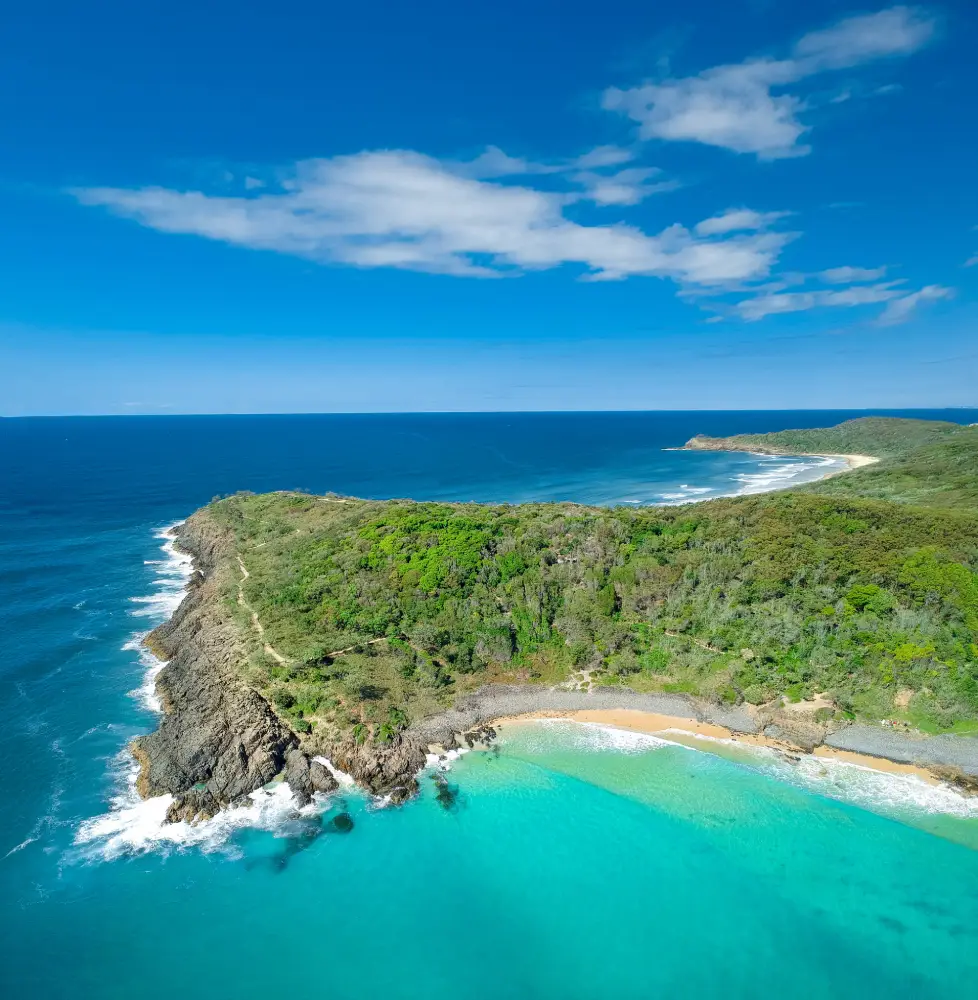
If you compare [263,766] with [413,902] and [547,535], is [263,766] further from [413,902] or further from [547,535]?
[547,535]

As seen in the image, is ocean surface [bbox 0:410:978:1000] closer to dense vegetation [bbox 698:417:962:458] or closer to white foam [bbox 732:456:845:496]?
white foam [bbox 732:456:845:496]

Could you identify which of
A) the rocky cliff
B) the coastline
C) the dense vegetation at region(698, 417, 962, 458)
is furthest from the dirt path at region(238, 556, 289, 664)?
the dense vegetation at region(698, 417, 962, 458)

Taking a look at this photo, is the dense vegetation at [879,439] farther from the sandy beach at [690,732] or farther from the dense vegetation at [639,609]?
the sandy beach at [690,732]

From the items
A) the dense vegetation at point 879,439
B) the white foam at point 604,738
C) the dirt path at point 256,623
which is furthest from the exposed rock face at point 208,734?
the dense vegetation at point 879,439

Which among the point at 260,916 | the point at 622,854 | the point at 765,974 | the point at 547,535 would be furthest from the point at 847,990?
the point at 547,535

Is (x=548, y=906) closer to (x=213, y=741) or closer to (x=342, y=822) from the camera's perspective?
(x=342, y=822)

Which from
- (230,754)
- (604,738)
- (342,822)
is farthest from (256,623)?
(604,738)
